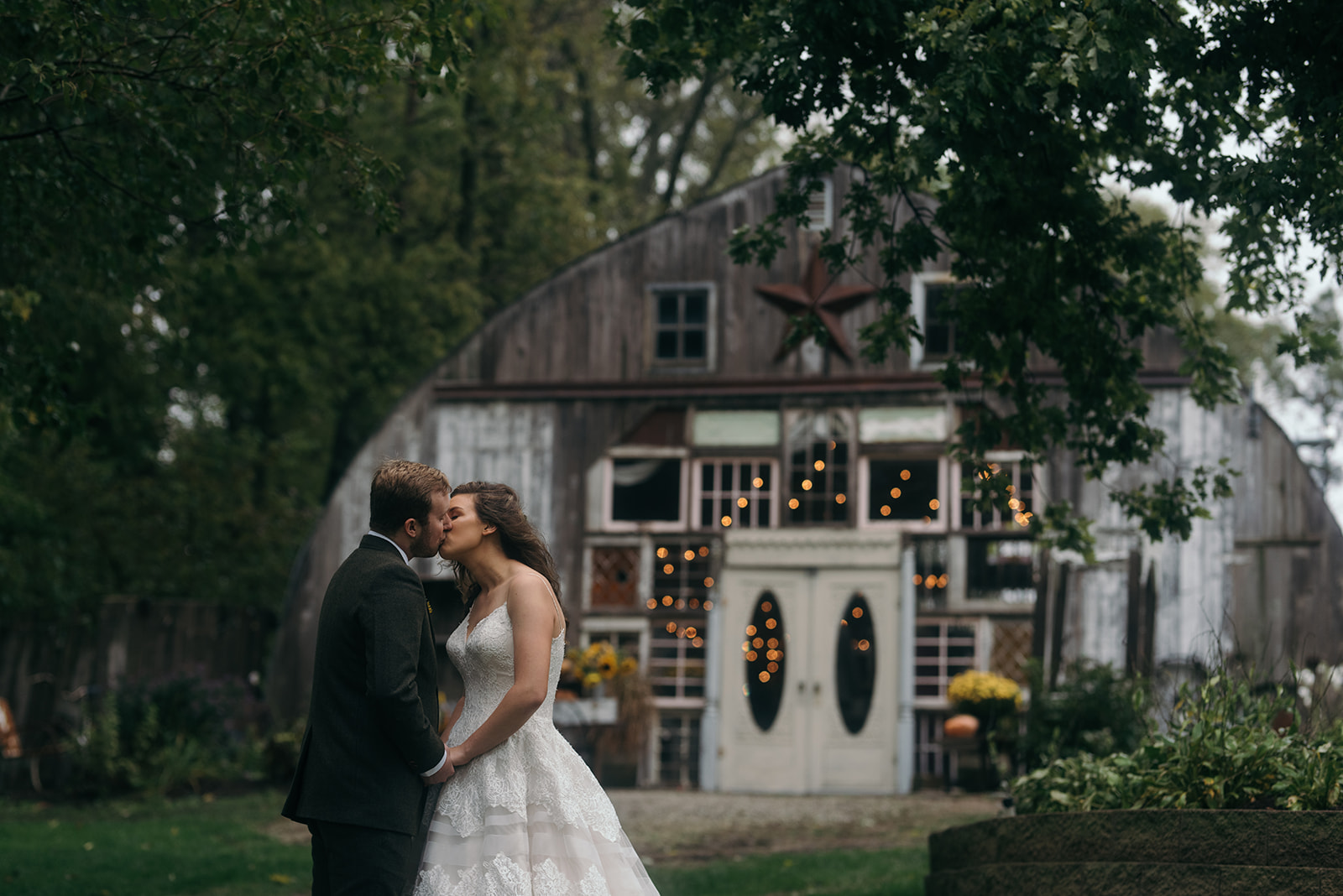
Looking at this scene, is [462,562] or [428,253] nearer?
[462,562]

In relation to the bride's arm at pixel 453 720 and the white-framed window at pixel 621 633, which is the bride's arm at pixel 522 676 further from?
the white-framed window at pixel 621 633

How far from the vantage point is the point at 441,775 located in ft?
14.4

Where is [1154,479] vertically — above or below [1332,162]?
below

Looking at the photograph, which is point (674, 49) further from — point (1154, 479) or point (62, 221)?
point (1154, 479)

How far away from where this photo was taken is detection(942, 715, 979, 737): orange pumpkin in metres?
13.6

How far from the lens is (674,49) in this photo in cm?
718

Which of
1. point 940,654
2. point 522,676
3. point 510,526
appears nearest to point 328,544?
point 940,654

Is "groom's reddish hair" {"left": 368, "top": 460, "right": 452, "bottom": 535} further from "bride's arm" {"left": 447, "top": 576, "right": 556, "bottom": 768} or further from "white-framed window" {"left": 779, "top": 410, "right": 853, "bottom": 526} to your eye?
"white-framed window" {"left": 779, "top": 410, "right": 853, "bottom": 526}

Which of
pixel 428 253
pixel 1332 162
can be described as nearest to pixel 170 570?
pixel 428 253

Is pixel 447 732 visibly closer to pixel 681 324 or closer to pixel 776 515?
pixel 776 515

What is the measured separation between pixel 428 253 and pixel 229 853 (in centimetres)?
1189

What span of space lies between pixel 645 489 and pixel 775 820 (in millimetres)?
4508

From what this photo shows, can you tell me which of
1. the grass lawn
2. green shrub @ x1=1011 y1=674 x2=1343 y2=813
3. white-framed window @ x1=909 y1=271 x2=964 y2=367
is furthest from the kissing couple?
white-framed window @ x1=909 y1=271 x2=964 y2=367

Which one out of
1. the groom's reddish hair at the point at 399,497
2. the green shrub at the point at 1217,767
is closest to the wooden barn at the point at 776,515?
the green shrub at the point at 1217,767
